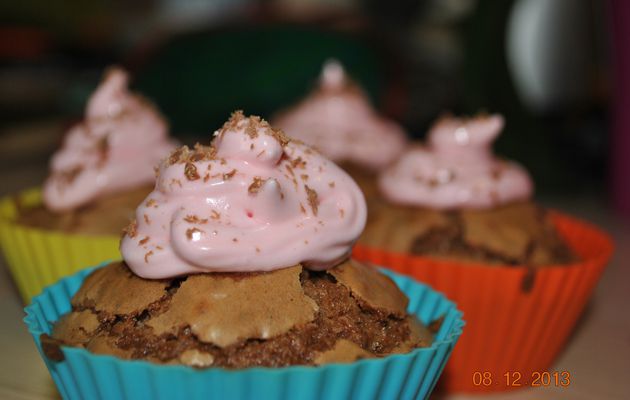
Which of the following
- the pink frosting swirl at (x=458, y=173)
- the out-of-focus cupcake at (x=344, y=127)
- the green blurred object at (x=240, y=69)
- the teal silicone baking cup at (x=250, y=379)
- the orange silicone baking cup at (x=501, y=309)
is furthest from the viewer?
the green blurred object at (x=240, y=69)

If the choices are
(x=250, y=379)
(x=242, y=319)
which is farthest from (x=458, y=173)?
(x=250, y=379)

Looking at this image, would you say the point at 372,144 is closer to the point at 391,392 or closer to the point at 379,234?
the point at 379,234

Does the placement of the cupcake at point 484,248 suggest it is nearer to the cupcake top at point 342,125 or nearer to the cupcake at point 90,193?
the cupcake top at point 342,125

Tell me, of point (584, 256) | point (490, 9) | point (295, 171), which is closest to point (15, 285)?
point (295, 171)

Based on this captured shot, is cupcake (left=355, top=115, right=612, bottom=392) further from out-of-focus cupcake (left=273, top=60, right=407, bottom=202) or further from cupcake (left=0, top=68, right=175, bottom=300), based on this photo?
cupcake (left=0, top=68, right=175, bottom=300)

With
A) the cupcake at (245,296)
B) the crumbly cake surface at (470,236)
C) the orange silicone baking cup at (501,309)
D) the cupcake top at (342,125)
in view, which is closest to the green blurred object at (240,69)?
the cupcake top at (342,125)

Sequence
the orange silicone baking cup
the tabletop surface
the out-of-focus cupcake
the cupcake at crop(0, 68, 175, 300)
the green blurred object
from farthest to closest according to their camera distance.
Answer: the green blurred object < the out-of-focus cupcake < the cupcake at crop(0, 68, 175, 300) < the orange silicone baking cup < the tabletop surface

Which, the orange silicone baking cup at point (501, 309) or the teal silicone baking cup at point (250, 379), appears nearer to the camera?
the teal silicone baking cup at point (250, 379)

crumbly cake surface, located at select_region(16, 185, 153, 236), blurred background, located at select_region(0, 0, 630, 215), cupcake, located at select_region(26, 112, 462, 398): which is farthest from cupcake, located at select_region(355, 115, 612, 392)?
blurred background, located at select_region(0, 0, 630, 215)
